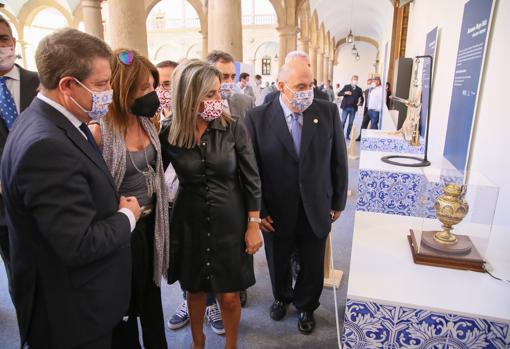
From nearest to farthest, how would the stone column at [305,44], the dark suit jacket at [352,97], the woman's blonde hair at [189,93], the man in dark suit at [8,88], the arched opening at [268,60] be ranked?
the woman's blonde hair at [189,93] < the man in dark suit at [8,88] < the dark suit jacket at [352,97] < the stone column at [305,44] < the arched opening at [268,60]

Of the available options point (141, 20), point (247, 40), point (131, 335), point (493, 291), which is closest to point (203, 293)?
point (131, 335)

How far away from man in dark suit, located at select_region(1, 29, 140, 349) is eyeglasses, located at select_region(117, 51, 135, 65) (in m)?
0.41

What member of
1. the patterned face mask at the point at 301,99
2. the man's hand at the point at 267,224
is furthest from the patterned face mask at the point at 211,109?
the man's hand at the point at 267,224

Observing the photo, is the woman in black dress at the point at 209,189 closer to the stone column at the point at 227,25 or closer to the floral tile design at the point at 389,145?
the floral tile design at the point at 389,145

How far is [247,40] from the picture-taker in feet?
99.9

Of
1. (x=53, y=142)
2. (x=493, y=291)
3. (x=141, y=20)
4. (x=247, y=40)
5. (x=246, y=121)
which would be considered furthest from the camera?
(x=247, y=40)

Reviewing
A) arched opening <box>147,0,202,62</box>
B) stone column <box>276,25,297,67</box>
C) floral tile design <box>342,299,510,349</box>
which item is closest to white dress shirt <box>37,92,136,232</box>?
floral tile design <box>342,299,510,349</box>

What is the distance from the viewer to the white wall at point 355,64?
33469 millimetres

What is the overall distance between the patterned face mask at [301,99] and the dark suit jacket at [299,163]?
68 mm

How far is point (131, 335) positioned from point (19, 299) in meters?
0.85

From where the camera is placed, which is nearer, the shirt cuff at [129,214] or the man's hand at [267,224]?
the shirt cuff at [129,214]

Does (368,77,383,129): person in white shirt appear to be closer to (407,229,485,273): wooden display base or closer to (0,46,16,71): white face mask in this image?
(407,229,485,273): wooden display base

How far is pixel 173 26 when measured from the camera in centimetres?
3269

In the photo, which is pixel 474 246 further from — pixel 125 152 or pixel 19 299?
pixel 19 299
